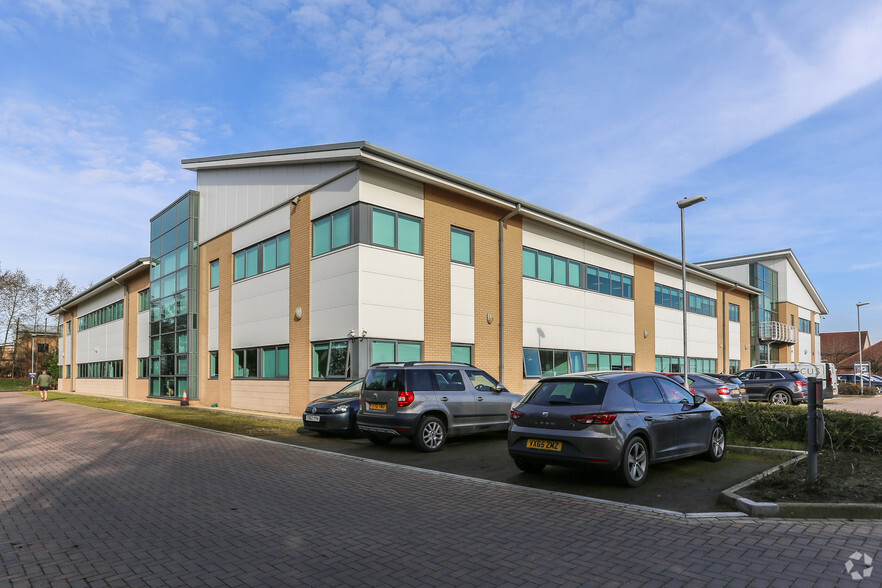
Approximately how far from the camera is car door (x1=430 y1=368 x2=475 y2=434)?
11.4 m

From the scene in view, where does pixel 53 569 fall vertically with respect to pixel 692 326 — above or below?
below

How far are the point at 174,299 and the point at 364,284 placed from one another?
1517cm

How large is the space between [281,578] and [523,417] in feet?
14.0

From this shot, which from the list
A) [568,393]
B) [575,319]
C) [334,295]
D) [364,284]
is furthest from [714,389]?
[568,393]

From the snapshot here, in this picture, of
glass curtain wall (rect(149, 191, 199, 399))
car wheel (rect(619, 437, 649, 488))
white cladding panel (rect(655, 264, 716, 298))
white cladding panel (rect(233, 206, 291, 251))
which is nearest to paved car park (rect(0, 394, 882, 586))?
car wheel (rect(619, 437, 649, 488))

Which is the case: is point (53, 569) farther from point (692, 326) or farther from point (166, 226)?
point (692, 326)

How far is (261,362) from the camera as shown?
20922 mm

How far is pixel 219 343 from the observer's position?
23875 mm

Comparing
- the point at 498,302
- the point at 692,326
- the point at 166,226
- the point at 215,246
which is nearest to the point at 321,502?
the point at 498,302

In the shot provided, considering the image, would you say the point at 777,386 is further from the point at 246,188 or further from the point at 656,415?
the point at 246,188

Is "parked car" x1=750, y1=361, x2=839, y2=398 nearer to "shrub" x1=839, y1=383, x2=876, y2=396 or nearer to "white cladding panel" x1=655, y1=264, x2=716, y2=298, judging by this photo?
"white cladding panel" x1=655, y1=264, x2=716, y2=298

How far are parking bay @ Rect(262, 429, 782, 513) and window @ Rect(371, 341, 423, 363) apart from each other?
4.55m

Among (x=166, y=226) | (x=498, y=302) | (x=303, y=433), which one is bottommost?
(x=303, y=433)

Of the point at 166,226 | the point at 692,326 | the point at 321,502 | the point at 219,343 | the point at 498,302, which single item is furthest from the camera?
the point at 692,326
